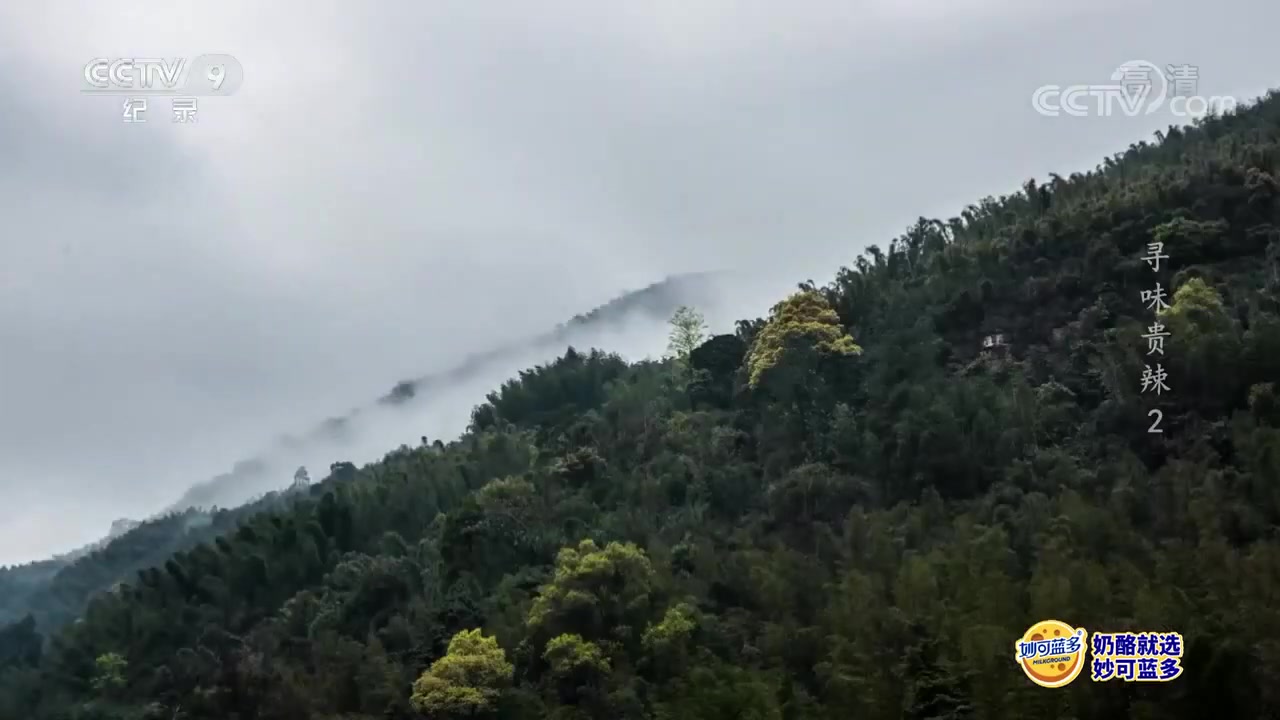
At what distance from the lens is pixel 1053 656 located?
722 inches

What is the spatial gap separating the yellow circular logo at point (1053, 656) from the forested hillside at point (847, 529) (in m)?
0.52

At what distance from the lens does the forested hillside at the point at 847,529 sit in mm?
22047

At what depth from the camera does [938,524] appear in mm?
28672

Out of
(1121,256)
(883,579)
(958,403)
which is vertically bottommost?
(883,579)

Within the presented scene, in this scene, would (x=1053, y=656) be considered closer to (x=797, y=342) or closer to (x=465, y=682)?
(x=465, y=682)

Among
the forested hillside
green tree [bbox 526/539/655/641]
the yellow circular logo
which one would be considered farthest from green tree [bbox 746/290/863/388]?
the yellow circular logo

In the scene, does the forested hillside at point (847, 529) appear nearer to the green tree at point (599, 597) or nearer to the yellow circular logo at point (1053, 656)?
the green tree at point (599, 597)

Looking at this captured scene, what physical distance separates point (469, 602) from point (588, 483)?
23.4ft

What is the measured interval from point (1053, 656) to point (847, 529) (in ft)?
34.6

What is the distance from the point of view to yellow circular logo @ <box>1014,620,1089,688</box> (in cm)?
1817

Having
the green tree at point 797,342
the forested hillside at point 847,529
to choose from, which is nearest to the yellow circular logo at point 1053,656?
the forested hillside at point 847,529

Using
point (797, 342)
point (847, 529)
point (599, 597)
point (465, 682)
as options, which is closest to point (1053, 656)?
point (847, 529)

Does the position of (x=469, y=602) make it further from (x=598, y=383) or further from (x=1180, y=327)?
(x=598, y=383)

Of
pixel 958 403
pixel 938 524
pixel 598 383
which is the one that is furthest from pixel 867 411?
pixel 598 383
